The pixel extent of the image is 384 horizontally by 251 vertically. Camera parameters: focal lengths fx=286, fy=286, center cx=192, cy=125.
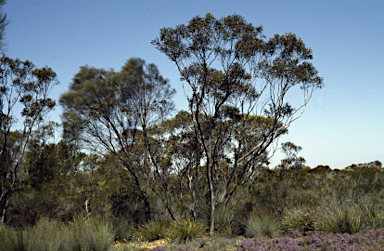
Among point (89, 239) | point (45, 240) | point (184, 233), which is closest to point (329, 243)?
point (184, 233)

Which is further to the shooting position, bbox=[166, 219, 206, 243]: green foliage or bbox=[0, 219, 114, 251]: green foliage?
bbox=[166, 219, 206, 243]: green foliage

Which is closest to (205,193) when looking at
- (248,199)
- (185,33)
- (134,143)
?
(248,199)

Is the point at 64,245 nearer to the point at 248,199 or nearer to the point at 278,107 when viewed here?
the point at 248,199

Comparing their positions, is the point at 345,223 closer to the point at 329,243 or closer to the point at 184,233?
the point at 329,243

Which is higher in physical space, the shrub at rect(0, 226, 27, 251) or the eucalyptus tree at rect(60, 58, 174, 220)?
the eucalyptus tree at rect(60, 58, 174, 220)

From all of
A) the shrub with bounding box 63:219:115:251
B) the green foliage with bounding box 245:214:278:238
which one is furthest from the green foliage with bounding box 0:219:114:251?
the green foliage with bounding box 245:214:278:238

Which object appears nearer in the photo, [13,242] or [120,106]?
[13,242]

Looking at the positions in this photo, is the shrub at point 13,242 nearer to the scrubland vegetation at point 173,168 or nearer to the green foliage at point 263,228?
the scrubland vegetation at point 173,168

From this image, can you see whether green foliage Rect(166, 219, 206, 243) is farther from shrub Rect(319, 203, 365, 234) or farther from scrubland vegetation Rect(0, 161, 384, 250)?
shrub Rect(319, 203, 365, 234)

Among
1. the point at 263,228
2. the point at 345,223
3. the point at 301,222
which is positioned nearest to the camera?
the point at 345,223

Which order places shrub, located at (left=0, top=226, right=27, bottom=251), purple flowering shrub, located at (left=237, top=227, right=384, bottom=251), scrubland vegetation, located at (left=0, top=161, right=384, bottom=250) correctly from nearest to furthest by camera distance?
purple flowering shrub, located at (left=237, top=227, right=384, bottom=251) → shrub, located at (left=0, top=226, right=27, bottom=251) → scrubland vegetation, located at (left=0, top=161, right=384, bottom=250)

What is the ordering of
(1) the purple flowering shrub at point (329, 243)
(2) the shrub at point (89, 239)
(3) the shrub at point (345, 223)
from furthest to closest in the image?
(3) the shrub at point (345, 223), (2) the shrub at point (89, 239), (1) the purple flowering shrub at point (329, 243)

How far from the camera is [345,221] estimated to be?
24.0 feet

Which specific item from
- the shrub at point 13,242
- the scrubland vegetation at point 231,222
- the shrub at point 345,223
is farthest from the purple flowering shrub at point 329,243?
the shrub at point 13,242
